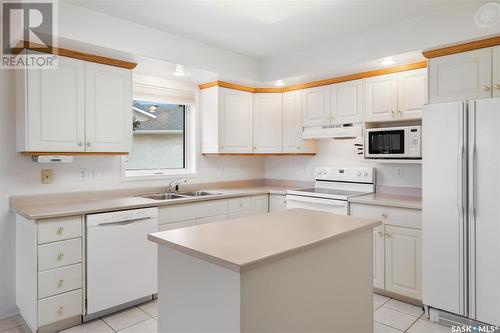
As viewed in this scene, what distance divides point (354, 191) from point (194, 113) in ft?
7.08

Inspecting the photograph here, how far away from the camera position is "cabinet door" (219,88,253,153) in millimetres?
4031

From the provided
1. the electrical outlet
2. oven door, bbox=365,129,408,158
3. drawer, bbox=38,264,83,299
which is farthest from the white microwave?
the electrical outlet

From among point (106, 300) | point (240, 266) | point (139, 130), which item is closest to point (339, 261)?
point (240, 266)

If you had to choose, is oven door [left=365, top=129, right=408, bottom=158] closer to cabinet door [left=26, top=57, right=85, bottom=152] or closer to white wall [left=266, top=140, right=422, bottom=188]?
white wall [left=266, top=140, right=422, bottom=188]

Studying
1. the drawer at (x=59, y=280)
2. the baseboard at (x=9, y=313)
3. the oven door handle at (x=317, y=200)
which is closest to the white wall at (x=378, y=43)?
the oven door handle at (x=317, y=200)

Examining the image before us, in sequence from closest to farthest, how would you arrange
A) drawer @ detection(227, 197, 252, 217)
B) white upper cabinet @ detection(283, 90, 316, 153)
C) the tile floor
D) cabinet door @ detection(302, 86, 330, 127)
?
the tile floor < drawer @ detection(227, 197, 252, 217) < cabinet door @ detection(302, 86, 330, 127) < white upper cabinet @ detection(283, 90, 316, 153)

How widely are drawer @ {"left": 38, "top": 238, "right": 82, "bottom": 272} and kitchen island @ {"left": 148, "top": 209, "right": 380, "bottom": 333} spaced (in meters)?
1.16

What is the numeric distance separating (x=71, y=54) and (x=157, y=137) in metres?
1.39

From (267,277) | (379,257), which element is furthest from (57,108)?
(379,257)

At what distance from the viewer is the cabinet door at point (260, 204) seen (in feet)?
13.0

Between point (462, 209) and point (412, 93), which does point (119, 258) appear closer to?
point (462, 209)

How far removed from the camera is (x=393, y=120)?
3293 millimetres

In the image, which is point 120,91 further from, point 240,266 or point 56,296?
point 240,266

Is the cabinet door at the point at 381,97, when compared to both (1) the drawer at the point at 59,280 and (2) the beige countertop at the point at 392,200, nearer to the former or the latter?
(2) the beige countertop at the point at 392,200
